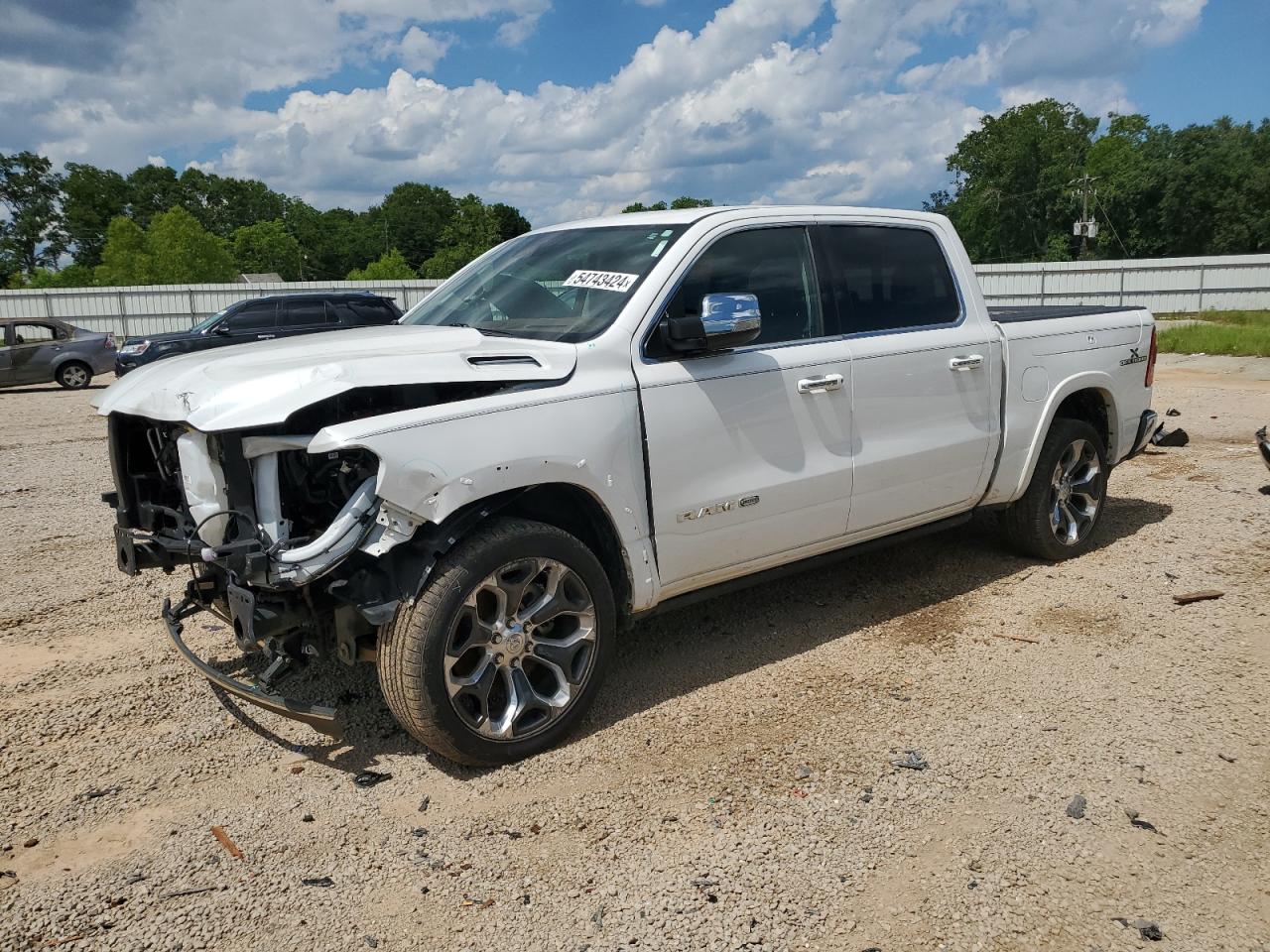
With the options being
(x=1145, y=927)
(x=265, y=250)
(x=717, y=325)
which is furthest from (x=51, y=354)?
(x=265, y=250)

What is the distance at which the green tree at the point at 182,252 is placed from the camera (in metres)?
57.2

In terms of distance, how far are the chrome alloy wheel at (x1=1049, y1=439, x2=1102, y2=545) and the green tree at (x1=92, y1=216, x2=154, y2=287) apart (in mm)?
60086

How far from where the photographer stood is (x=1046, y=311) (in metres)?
6.07

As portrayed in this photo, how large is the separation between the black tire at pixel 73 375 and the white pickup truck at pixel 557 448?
1851cm

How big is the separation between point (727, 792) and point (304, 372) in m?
2.08

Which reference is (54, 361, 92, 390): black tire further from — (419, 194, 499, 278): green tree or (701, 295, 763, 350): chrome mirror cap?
(419, 194, 499, 278): green tree

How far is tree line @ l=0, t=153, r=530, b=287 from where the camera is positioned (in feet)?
198

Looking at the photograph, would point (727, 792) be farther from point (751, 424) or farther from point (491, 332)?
point (491, 332)

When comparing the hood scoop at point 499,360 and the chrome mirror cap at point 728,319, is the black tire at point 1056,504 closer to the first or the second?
the chrome mirror cap at point 728,319

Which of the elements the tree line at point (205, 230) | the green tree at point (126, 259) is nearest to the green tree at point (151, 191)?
the tree line at point (205, 230)

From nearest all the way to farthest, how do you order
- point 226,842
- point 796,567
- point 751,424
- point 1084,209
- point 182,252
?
point 226,842, point 751,424, point 796,567, point 182,252, point 1084,209

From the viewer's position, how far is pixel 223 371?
343 cm

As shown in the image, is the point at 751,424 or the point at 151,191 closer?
the point at 751,424

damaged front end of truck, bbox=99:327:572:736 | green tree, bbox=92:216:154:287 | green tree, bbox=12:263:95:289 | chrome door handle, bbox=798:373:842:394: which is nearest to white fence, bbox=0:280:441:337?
green tree, bbox=92:216:154:287
